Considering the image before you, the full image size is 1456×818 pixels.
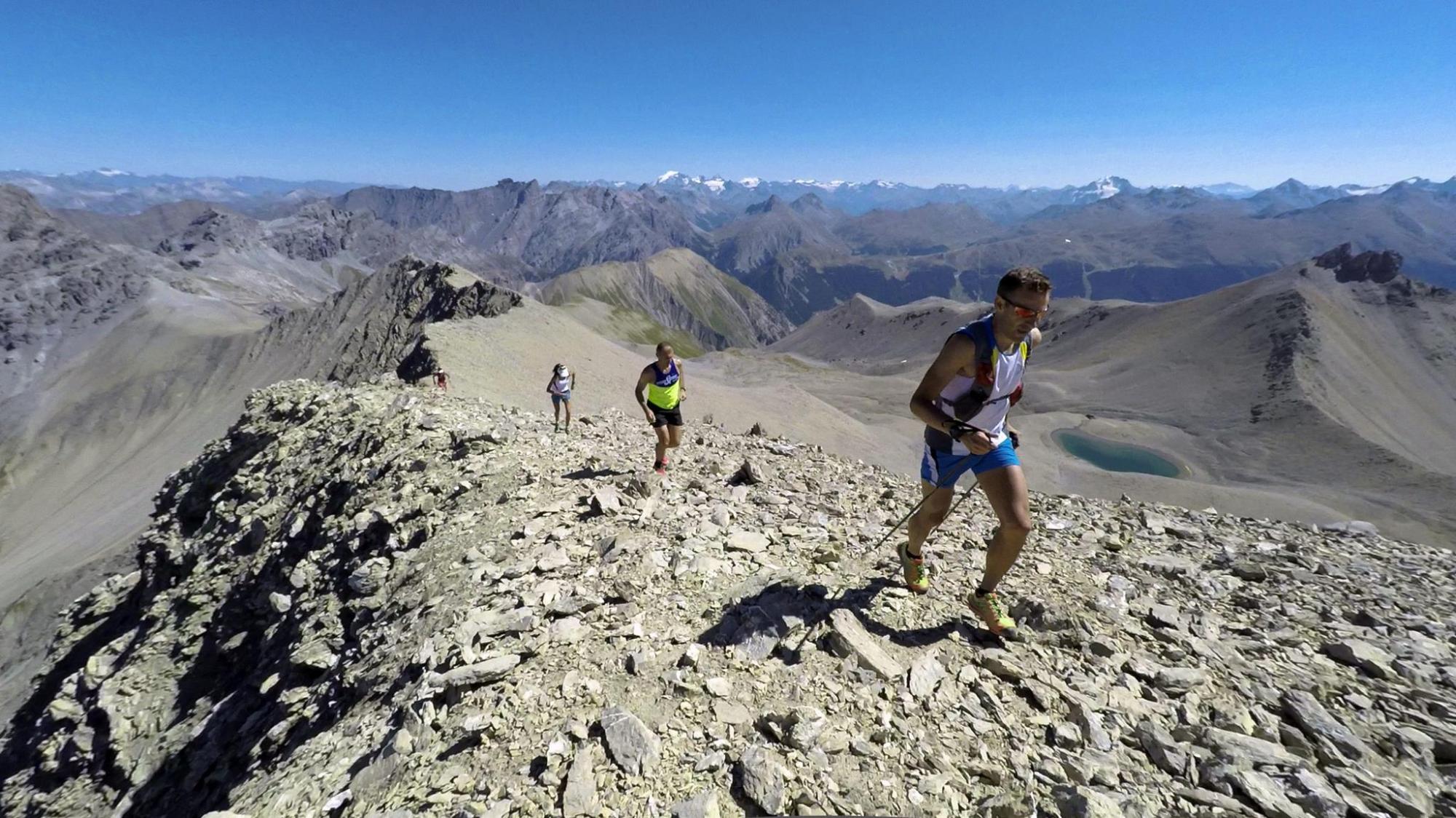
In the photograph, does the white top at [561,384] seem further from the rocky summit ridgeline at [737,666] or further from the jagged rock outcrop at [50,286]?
the jagged rock outcrop at [50,286]

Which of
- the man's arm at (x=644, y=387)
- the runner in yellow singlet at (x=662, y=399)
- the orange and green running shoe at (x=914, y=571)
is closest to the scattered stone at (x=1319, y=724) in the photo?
the orange and green running shoe at (x=914, y=571)

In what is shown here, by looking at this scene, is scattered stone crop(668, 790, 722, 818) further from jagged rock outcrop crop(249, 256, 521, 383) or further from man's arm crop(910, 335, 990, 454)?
jagged rock outcrop crop(249, 256, 521, 383)

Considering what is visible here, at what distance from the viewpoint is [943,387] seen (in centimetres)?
551

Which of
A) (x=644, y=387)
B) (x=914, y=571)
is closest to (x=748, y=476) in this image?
(x=644, y=387)

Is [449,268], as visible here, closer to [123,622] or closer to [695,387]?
[695,387]

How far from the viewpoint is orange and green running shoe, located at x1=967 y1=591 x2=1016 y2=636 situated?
19.1 feet

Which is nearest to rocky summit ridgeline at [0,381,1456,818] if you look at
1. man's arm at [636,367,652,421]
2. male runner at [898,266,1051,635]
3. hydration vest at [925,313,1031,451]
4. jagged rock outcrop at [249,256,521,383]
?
male runner at [898,266,1051,635]

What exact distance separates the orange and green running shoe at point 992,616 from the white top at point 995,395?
148cm

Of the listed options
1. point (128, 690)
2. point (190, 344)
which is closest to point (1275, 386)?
point (128, 690)

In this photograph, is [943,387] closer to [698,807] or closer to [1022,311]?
[1022,311]

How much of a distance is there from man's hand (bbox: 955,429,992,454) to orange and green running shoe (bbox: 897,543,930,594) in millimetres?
1648

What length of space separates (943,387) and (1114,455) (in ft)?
255

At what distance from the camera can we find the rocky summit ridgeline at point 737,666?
434 centimetres

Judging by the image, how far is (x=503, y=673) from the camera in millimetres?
5469
